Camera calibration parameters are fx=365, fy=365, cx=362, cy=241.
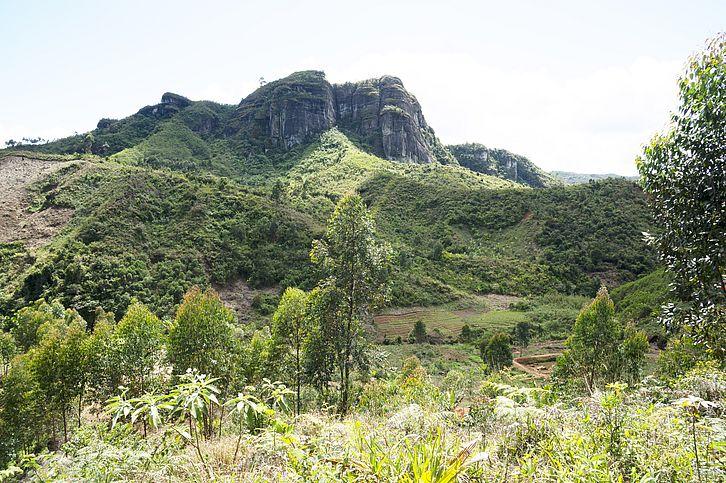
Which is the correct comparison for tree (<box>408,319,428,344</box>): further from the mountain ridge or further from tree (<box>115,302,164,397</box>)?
the mountain ridge

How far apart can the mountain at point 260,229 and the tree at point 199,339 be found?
20.7 m

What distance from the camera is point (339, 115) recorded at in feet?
433

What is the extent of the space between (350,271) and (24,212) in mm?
59583

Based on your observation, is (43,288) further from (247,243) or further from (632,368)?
(632,368)

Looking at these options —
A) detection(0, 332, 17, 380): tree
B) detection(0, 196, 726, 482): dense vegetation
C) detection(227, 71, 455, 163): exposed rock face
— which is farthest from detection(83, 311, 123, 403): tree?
detection(227, 71, 455, 163): exposed rock face

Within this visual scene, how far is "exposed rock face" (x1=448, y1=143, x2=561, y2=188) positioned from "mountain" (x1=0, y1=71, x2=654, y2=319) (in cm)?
5356

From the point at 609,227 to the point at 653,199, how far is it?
203ft

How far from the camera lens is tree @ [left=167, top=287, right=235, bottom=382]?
13.0 m

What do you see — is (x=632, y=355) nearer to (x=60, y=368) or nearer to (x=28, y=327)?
(x=60, y=368)

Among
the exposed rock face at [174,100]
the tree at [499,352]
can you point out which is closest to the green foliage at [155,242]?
the tree at [499,352]

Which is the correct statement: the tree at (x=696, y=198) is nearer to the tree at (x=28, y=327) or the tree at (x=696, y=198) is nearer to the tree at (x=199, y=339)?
the tree at (x=199, y=339)

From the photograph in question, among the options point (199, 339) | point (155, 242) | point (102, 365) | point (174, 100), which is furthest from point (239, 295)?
point (174, 100)

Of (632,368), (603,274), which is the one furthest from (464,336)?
(603,274)

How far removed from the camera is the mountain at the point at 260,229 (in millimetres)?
38719
